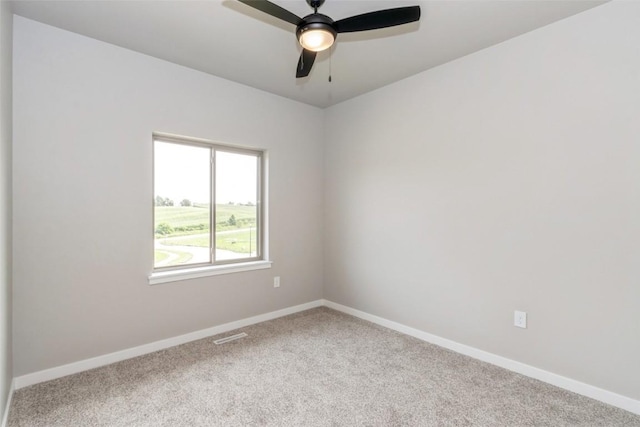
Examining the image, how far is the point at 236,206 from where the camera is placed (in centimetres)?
354

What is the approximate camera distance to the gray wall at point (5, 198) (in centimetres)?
177

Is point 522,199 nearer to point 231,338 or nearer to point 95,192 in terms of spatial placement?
point 231,338

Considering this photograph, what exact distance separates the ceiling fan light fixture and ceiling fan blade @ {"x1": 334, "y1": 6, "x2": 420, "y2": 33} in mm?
74

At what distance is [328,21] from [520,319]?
8.20 ft

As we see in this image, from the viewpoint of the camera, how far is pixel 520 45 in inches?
96.1

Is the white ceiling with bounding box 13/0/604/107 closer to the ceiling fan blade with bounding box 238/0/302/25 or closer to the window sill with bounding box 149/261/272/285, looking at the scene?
the ceiling fan blade with bounding box 238/0/302/25

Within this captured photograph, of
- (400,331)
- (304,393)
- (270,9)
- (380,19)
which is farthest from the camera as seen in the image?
(400,331)

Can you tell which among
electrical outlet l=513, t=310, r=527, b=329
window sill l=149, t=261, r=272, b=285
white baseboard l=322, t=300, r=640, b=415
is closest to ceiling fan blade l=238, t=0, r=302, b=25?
window sill l=149, t=261, r=272, b=285

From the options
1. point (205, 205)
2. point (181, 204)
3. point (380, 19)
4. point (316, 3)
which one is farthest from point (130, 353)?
point (380, 19)

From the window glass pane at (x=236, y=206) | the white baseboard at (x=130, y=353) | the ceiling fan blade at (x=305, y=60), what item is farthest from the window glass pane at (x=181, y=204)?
the ceiling fan blade at (x=305, y=60)

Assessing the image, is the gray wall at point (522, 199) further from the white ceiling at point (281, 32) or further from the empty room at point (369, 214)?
the white ceiling at point (281, 32)

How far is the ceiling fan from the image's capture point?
172 cm

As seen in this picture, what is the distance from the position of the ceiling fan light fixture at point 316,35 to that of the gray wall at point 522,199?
151 cm

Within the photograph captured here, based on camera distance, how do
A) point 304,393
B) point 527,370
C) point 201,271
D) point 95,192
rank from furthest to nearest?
point 201,271 < point 95,192 < point 527,370 < point 304,393
